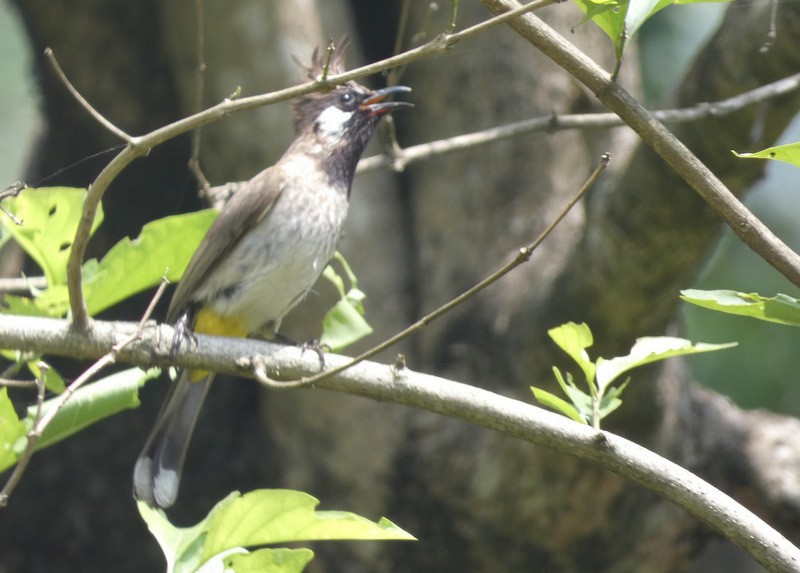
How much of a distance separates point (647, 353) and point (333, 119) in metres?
2.23

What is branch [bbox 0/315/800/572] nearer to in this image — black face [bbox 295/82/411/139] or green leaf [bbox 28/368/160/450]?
green leaf [bbox 28/368/160/450]

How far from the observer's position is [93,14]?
14.0 ft

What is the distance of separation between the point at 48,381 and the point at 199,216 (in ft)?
1.60

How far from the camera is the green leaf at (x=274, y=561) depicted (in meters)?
1.51

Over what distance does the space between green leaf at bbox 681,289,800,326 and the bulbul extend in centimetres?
190

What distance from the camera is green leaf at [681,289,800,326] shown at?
1.39 m

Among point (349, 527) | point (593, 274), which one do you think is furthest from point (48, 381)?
point (593, 274)

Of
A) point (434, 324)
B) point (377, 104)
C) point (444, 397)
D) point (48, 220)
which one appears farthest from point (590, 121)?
point (48, 220)

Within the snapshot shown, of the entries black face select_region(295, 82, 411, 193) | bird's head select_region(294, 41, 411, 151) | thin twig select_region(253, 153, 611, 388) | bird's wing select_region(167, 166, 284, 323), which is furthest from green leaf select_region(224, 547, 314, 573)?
bird's head select_region(294, 41, 411, 151)

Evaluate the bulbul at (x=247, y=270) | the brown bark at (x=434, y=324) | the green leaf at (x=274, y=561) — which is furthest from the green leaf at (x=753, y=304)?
→ the bulbul at (x=247, y=270)

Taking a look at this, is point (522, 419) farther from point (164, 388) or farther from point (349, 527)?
point (164, 388)

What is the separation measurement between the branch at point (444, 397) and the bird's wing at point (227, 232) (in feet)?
3.49

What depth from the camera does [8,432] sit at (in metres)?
1.76

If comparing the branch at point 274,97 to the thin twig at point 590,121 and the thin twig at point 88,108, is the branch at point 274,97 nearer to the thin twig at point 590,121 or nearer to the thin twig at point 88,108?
the thin twig at point 88,108
